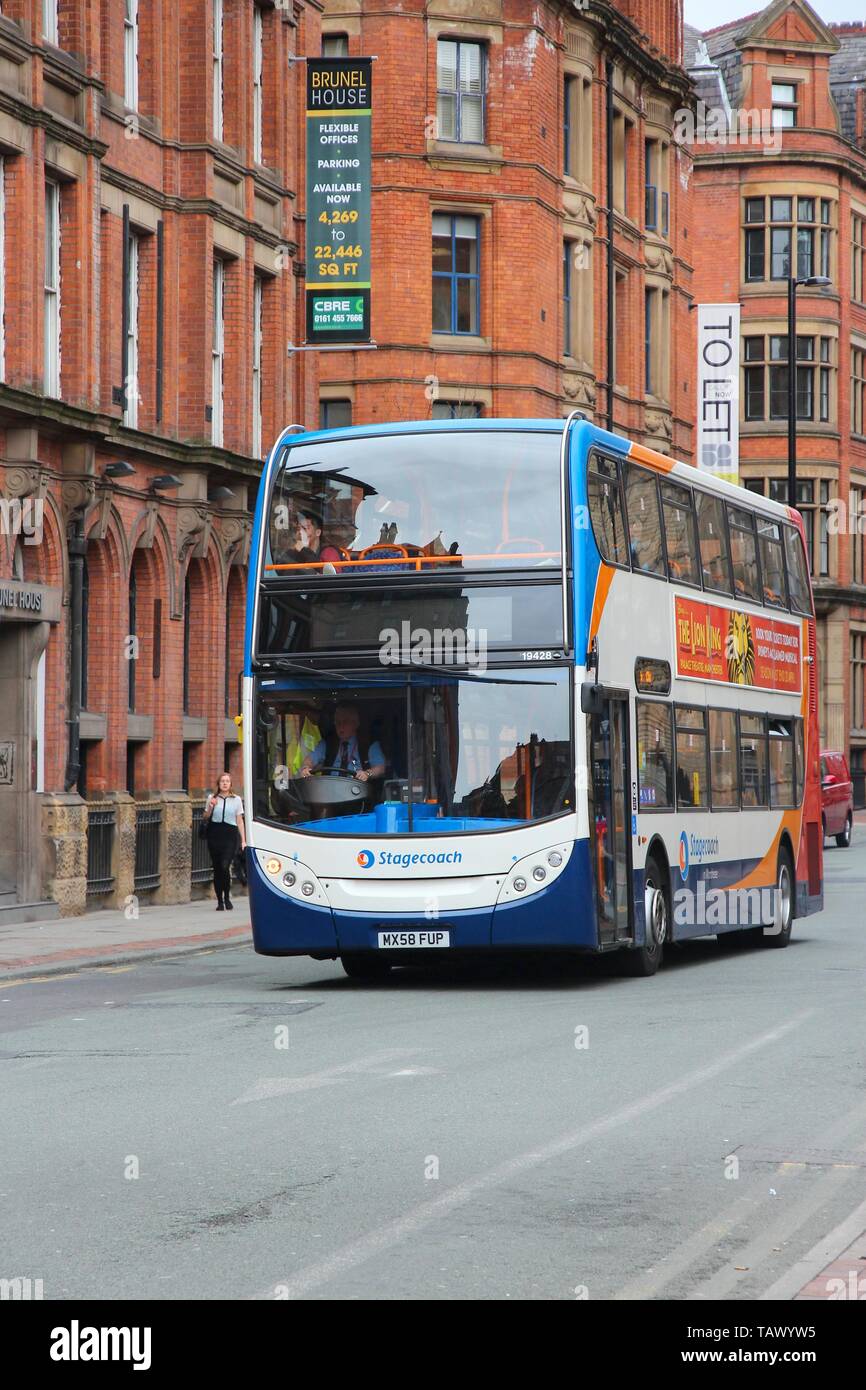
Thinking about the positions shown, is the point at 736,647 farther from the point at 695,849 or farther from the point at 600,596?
the point at 600,596

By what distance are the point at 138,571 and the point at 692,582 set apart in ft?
41.4

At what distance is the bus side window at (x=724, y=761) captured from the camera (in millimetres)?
20641

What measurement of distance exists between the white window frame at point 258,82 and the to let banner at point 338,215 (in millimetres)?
1910

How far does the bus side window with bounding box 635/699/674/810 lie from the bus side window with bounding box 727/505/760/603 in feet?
8.93

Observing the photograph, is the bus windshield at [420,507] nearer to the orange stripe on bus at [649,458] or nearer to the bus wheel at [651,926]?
the orange stripe on bus at [649,458]

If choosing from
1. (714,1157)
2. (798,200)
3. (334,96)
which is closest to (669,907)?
(714,1157)

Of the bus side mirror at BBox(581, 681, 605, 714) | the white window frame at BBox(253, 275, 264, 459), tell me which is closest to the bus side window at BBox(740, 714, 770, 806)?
the bus side mirror at BBox(581, 681, 605, 714)

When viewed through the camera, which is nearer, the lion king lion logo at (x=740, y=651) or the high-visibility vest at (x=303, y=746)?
the high-visibility vest at (x=303, y=746)

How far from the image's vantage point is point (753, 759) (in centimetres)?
2203

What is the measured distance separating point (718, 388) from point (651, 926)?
115 feet

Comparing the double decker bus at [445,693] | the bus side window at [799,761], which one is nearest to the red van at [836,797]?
the bus side window at [799,761]

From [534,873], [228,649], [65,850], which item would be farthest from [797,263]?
[534,873]

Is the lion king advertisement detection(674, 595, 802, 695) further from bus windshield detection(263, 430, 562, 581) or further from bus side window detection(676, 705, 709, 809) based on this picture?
bus windshield detection(263, 430, 562, 581)

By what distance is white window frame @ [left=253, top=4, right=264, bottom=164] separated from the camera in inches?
1361
